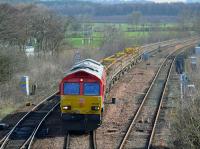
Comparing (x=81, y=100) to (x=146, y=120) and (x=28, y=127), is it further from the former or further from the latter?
(x=146, y=120)

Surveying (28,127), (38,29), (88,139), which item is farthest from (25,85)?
(38,29)

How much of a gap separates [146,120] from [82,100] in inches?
145

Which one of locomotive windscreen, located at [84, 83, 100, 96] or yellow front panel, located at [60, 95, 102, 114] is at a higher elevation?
locomotive windscreen, located at [84, 83, 100, 96]

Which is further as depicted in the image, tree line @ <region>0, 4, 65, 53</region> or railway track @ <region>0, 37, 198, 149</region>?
tree line @ <region>0, 4, 65, 53</region>

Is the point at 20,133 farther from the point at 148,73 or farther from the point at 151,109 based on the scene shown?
the point at 148,73

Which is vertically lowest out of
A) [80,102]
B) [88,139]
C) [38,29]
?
[88,139]

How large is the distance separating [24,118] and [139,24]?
270 feet

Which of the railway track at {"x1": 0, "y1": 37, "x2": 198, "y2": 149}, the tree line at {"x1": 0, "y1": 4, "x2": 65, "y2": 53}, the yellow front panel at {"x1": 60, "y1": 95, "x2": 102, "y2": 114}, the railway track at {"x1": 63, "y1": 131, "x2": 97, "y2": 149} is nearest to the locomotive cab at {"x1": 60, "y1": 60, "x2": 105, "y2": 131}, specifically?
the yellow front panel at {"x1": 60, "y1": 95, "x2": 102, "y2": 114}

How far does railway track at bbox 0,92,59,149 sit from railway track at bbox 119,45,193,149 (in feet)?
12.4

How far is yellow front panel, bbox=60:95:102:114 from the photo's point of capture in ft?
60.8

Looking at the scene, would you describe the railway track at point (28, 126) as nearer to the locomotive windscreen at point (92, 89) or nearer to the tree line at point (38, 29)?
the locomotive windscreen at point (92, 89)

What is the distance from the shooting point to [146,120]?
20.7m

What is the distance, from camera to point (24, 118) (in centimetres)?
2092

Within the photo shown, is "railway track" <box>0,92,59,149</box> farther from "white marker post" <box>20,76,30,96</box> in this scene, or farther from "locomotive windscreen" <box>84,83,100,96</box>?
"locomotive windscreen" <box>84,83,100,96</box>
